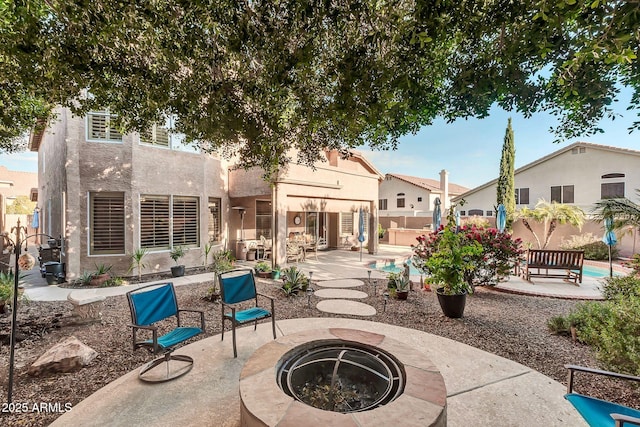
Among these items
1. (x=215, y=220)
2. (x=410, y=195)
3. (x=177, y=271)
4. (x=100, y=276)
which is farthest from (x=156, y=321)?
(x=410, y=195)

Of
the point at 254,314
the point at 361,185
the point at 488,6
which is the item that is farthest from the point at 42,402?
the point at 361,185

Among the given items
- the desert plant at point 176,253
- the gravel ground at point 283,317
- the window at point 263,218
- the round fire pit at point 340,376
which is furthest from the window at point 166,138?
the round fire pit at point 340,376

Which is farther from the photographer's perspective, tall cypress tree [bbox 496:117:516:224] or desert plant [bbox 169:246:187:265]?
tall cypress tree [bbox 496:117:516:224]

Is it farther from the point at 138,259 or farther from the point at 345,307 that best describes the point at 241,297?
the point at 138,259

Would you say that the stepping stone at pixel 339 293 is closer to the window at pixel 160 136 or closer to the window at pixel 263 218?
the window at pixel 263 218

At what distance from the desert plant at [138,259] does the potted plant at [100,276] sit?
2.20 feet

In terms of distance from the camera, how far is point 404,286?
7.24 m

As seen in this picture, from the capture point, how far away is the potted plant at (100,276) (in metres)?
8.62

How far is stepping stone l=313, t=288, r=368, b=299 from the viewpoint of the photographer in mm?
7598

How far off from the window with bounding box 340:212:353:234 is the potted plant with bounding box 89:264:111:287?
12.5 m

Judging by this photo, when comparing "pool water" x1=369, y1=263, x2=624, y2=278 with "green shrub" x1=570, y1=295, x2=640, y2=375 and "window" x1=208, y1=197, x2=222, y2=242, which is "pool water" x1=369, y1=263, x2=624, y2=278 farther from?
"green shrub" x1=570, y1=295, x2=640, y2=375

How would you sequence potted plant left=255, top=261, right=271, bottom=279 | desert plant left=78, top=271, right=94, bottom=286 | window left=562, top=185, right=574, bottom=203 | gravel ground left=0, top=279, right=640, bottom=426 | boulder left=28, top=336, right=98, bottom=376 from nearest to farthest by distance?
gravel ground left=0, top=279, right=640, bottom=426, boulder left=28, top=336, right=98, bottom=376, desert plant left=78, top=271, right=94, bottom=286, potted plant left=255, top=261, right=271, bottom=279, window left=562, top=185, right=574, bottom=203

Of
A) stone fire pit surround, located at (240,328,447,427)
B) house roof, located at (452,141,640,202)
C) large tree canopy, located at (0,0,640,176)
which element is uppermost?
house roof, located at (452,141,640,202)

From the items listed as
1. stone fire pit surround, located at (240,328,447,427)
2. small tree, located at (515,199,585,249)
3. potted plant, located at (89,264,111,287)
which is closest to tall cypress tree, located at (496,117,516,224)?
small tree, located at (515,199,585,249)
